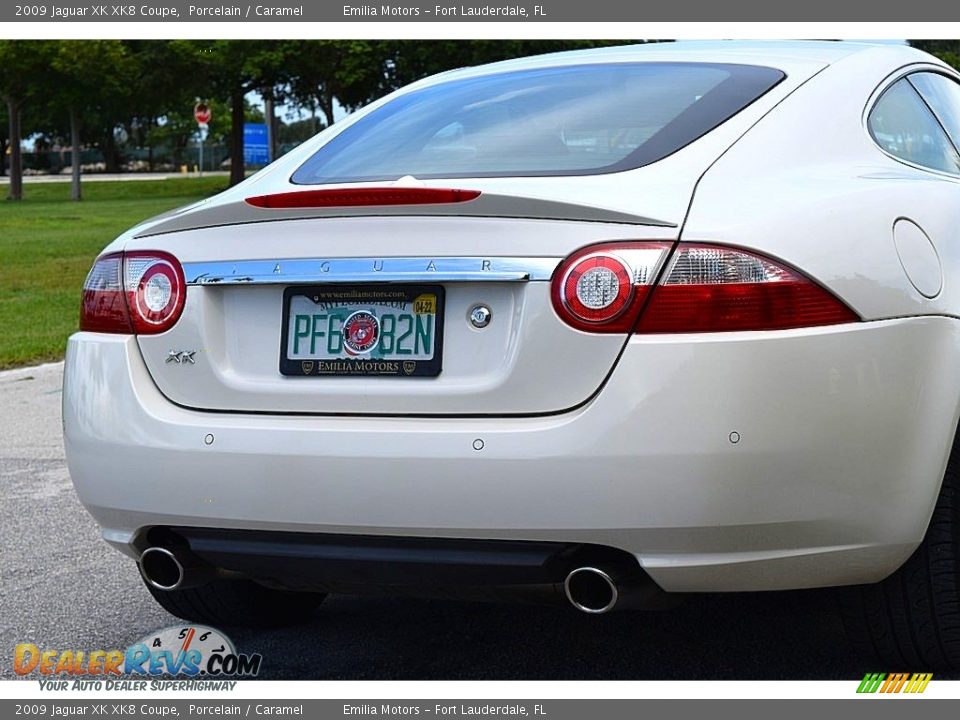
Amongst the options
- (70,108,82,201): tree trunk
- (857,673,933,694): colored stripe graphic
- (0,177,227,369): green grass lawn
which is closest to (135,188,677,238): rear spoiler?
(857,673,933,694): colored stripe graphic

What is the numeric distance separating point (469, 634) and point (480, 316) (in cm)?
130

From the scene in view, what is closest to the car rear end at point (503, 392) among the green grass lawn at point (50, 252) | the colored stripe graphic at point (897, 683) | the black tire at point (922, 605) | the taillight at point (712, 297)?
the taillight at point (712, 297)

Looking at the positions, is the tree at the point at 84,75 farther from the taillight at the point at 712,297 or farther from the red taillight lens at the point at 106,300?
the taillight at the point at 712,297

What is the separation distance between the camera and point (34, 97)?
44.0 metres

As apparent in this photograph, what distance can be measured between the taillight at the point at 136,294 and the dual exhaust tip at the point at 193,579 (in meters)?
0.51

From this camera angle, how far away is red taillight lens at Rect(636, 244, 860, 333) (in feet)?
9.52

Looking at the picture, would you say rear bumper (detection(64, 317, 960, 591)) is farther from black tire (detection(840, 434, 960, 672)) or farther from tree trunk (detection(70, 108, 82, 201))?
tree trunk (detection(70, 108, 82, 201))

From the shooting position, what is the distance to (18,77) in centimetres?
4300

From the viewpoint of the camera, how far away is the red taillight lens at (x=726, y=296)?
2900mm

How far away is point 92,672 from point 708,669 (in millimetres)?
1560

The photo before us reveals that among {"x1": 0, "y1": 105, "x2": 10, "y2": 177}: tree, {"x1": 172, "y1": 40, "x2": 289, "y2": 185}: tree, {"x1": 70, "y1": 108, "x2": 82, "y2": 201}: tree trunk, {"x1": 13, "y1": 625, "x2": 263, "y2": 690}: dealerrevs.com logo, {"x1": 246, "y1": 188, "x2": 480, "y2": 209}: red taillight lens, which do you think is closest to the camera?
{"x1": 246, "y1": 188, "x2": 480, "y2": 209}: red taillight lens

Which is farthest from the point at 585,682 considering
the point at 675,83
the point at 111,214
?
the point at 111,214

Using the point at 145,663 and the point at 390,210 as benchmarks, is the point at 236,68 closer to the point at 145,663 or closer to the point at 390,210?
the point at 145,663

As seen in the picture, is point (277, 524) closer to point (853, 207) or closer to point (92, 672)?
point (92, 672)
